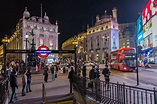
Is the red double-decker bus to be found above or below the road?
above

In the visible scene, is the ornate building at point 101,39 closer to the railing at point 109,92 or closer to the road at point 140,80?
the road at point 140,80

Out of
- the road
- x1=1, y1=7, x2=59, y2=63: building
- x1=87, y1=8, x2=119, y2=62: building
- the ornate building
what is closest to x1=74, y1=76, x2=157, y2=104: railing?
the road

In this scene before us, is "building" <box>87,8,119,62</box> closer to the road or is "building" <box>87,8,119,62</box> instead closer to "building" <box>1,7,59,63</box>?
"building" <box>1,7,59,63</box>

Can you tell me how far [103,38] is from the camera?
9006cm

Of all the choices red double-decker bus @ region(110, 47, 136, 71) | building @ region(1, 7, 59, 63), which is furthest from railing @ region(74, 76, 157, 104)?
building @ region(1, 7, 59, 63)

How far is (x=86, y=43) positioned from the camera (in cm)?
10912

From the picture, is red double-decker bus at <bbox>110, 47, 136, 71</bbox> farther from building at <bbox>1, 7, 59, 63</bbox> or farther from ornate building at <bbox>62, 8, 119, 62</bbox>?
building at <bbox>1, 7, 59, 63</bbox>

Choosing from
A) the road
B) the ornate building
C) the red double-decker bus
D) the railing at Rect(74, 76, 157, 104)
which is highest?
the ornate building

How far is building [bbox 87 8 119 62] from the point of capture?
86.8 meters

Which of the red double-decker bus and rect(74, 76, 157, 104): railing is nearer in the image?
rect(74, 76, 157, 104): railing

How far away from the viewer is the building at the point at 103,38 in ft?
285

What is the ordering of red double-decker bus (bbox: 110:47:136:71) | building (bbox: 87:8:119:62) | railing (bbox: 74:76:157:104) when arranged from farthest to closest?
building (bbox: 87:8:119:62)
red double-decker bus (bbox: 110:47:136:71)
railing (bbox: 74:76:157:104)

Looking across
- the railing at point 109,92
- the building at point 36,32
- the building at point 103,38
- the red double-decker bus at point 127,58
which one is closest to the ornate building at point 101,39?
the building at point 103,38

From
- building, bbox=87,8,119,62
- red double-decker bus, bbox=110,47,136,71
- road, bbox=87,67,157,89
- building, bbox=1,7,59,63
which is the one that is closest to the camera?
road, bbox=87,67,157,89
